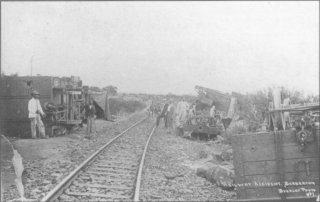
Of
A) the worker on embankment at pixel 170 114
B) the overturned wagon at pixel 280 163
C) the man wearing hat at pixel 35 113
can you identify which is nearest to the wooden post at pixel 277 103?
the overturned wagon at pixel 280 163

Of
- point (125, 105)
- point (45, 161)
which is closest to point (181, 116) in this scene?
point (45, 161)

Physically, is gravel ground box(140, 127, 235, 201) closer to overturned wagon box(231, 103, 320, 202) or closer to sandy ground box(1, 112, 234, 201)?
sandy ground box(1, 112, 234, 201)

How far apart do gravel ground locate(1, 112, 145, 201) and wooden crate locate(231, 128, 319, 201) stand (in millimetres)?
3377

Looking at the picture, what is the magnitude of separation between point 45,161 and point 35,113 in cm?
368

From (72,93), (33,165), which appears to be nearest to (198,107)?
(72,93)

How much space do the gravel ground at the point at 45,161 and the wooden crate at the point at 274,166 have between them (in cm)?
338

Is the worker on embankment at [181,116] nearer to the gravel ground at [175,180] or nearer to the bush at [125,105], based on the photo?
the gravel ground at [175,180]

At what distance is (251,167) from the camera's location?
19.2 feet

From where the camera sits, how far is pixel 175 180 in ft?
29.2

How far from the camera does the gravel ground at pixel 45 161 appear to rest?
7.26 metres

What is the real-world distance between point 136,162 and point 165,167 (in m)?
0.81

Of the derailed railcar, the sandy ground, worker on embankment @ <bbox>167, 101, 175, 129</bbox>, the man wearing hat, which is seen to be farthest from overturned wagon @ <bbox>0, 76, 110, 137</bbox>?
worker on embankment @ <bbox>167, 101, 175, 129</bbox>

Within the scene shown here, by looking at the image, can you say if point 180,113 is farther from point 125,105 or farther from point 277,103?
point 125,105

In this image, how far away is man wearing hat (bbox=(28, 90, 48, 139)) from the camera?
1323cm
